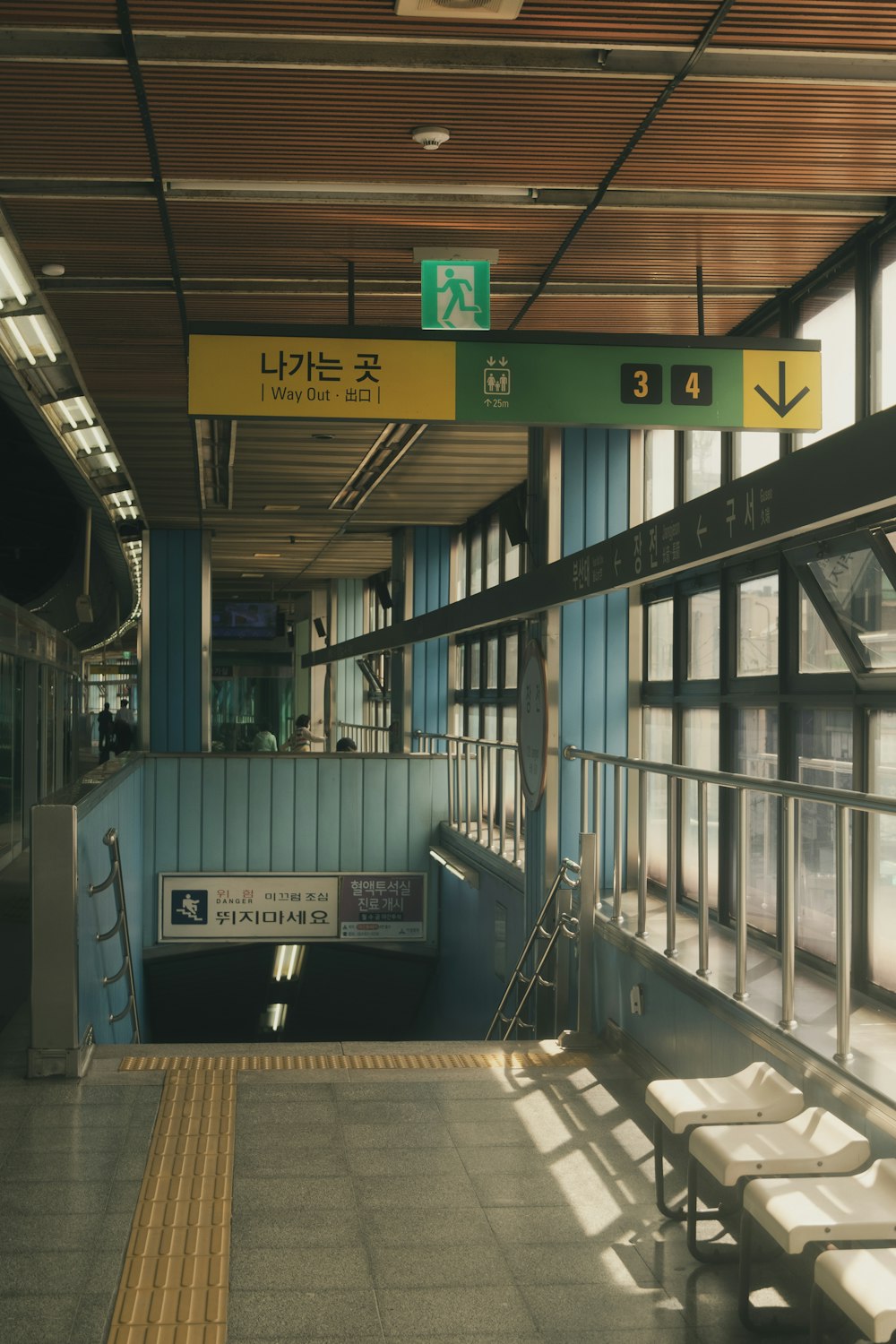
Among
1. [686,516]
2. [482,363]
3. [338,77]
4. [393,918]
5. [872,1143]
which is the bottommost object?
[393,918]

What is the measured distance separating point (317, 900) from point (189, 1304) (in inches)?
320

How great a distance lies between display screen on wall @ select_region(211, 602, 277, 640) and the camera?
75.8 ft

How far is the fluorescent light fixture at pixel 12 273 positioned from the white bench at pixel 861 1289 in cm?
452

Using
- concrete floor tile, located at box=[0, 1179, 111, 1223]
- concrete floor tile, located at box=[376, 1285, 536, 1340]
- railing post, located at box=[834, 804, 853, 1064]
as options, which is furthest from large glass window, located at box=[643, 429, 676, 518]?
concrete floor tile, located at box=[376, 1285, 536, 1340]

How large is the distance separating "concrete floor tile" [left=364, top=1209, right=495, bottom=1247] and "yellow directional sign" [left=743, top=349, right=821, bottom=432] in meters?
3.18

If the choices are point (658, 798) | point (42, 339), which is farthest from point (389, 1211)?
point (42, 339)

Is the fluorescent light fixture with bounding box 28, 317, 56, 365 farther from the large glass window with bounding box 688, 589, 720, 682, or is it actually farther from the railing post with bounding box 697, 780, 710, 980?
the railing post with bounding box 697, 780, 710, 980

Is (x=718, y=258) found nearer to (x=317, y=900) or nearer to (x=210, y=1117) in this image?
(x=210, y=1117)

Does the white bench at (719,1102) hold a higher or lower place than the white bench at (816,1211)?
lower

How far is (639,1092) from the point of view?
4.68 metres

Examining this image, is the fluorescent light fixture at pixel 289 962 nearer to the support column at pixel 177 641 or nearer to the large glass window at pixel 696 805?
the support column at pixel 177 641

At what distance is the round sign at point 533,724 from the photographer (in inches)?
294

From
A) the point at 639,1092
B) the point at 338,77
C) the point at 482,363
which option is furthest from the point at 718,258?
the point at 639,1092

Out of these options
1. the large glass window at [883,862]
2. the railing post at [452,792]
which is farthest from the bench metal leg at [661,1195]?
the railing post at [452,792]
